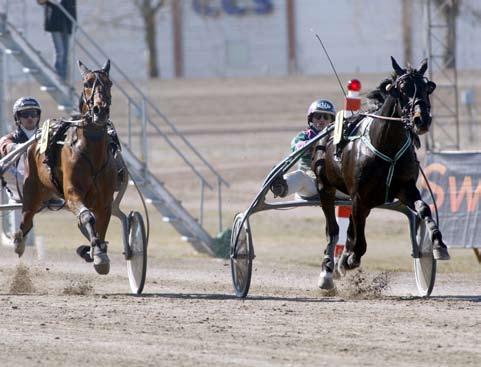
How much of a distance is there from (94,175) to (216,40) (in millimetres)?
36122

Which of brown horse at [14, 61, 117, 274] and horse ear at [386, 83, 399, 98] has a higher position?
horse ear at [386, 83, 399, 98]

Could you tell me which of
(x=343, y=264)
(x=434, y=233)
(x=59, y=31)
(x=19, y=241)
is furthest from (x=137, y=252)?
(x=59, y=31)

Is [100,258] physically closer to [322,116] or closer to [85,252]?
[85,252]

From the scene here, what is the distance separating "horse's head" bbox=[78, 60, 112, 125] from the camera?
36.5 ft

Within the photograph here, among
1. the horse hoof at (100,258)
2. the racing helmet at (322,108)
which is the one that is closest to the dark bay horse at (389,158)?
the racing helmet at (322,108)

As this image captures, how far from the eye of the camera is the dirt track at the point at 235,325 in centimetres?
837

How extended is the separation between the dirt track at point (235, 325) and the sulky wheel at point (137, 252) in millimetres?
182

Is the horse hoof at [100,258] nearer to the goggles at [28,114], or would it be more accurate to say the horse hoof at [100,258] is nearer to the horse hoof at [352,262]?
the horse hoof at [352,262]

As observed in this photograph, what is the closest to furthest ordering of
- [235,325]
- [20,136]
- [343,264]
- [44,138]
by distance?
1. [235,325]
2. [343,264]
3. [44,138]
4. [20,136]

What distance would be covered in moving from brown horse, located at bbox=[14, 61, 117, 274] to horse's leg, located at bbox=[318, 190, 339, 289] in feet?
6.14

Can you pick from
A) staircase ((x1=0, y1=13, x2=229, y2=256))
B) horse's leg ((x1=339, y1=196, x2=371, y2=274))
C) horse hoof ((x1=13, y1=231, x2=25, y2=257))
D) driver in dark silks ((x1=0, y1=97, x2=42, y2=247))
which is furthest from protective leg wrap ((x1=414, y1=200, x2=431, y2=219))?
staircase ((x1=0, y1=13, x2=229, y2=256))

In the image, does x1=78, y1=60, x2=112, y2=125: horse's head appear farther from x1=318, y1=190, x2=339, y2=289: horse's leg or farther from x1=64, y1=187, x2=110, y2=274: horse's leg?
x1=318, y1=190, x2=339, y2=289: horse's leg

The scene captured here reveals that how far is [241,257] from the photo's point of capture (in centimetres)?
1182

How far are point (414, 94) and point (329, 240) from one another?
1938 mm
